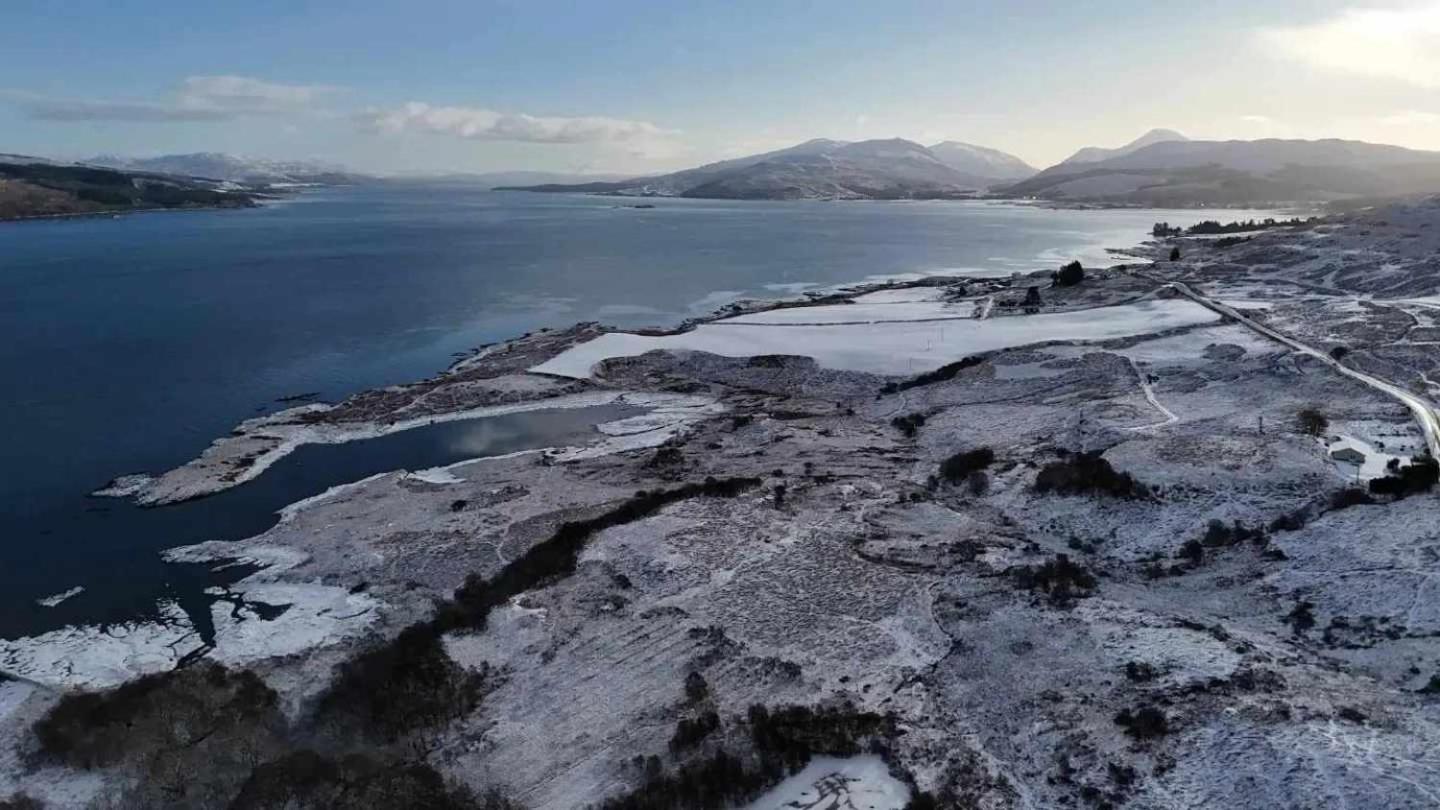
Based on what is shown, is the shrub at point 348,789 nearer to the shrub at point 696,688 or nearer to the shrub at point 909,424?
the shrub at point 696,688

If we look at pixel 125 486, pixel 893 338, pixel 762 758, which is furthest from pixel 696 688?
pixel 893 338

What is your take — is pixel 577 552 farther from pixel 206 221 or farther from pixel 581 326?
pixel 206 221

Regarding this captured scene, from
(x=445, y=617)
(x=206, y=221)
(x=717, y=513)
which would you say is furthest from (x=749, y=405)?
(x=206, y=221)

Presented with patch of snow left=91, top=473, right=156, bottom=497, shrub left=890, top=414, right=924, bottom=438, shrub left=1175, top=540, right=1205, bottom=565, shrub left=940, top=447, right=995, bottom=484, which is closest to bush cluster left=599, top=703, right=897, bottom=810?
shrub left=1175, top=540, right=1205, bottom=565

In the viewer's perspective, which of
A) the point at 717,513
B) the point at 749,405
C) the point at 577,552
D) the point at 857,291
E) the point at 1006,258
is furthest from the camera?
the point at 1006,258

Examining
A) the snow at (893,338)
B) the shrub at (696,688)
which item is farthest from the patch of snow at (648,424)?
the shrub at (696,688)

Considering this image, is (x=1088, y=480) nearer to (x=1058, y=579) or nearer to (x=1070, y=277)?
(x=1058, y=579)

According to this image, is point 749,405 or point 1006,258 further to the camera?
point 1006,258
